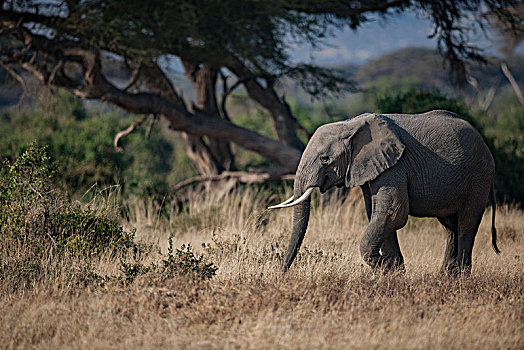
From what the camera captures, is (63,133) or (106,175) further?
(63,133)

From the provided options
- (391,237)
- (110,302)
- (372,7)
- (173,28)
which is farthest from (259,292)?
(372,7)

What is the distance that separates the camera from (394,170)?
5.82 metres

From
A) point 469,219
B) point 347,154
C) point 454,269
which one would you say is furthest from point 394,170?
point 454,269

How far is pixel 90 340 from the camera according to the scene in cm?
445

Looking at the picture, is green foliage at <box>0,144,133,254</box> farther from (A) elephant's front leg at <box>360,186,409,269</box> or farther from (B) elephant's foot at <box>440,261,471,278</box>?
(B) elephant's foot at <box>440,261,471,278</box>

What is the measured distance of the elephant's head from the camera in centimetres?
581

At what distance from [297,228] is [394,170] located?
44.3 inches

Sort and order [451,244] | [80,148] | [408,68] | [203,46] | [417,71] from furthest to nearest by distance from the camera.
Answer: [408,68] → [417,71] → [80,148] → [203,46] → [451,244]

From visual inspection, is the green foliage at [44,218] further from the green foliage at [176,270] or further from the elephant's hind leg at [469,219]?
the elephant's hind leg at [469,219]

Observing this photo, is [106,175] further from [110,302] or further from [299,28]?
[110,302]

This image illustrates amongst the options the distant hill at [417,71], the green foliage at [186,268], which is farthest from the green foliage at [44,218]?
the distant hill at [417,71]

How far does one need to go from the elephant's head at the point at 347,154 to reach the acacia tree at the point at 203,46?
5.96m

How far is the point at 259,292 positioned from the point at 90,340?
1.47 meters

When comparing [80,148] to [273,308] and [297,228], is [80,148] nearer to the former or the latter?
[297,228]
